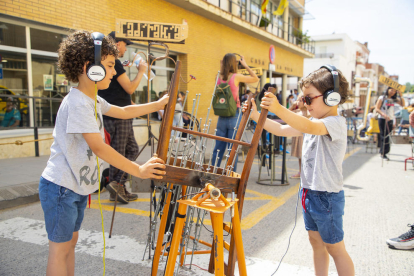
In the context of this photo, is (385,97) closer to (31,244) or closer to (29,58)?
(31,244)

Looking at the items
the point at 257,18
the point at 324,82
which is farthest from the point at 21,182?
the point at 257,18

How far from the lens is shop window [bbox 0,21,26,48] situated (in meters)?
7.31

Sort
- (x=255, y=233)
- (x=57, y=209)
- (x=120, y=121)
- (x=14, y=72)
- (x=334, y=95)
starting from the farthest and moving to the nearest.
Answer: (x=14, y=72) → (x=120, y=121) → (x=255, y=233) → (x=334, y=95) → (x=57, y=209)

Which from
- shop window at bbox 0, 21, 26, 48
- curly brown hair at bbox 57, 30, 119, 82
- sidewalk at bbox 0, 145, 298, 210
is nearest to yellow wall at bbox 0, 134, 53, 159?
sidewalk at bbox 0, 145, 298, 210

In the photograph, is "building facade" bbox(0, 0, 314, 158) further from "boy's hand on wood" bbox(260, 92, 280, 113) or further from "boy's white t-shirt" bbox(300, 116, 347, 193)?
"boy's white t-shirt" bbox(300, 116, 347, 193)

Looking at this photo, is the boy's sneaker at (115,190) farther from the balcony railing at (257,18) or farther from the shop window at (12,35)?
the balcony railing at (257,18)

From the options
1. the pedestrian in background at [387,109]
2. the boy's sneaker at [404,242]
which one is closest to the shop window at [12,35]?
the boy's sneaker at [404,242]

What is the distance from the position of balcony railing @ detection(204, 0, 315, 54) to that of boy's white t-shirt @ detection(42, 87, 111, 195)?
12.8 m

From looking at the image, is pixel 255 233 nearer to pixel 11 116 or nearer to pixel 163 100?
pixel 163 100

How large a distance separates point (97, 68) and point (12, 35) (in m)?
7.33

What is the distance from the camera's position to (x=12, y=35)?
295 inches

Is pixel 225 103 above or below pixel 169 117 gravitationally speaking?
above

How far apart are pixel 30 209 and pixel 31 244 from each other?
4.47ft

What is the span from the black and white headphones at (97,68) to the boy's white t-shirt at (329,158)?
58.1 inches
